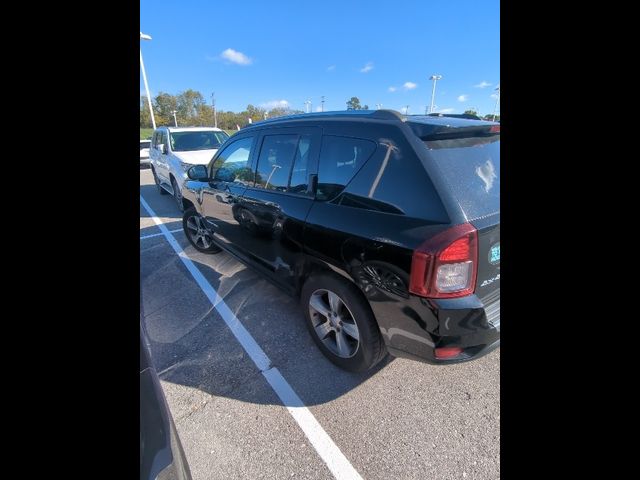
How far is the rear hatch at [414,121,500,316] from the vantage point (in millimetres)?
1728

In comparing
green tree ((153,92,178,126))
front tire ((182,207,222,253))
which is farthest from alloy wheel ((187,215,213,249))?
green tree ((153,92,178,126))

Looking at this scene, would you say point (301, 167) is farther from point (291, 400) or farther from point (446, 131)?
point (291, 400)

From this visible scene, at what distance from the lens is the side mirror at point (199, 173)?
4.01 metres

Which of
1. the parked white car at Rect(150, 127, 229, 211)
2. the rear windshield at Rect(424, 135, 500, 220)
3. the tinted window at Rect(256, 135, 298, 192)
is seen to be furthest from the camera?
the parked white car at Rect(150, 127, 229, 211)

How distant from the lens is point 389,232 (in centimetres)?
179

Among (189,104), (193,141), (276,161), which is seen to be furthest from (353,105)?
→ (189,104)

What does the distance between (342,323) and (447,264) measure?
Result: 0.99m

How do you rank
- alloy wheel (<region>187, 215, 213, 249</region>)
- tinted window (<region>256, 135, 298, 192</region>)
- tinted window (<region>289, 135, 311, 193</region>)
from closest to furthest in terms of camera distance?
tinted window (<region>289, 135, 311, 193</region>) → tinted window (<region>256, 135, 298, 192</region>) → alloy wheel (<region>187, 215, 213, 249</region>)

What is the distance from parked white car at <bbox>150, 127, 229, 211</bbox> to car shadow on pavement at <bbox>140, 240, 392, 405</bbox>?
11.4 feet

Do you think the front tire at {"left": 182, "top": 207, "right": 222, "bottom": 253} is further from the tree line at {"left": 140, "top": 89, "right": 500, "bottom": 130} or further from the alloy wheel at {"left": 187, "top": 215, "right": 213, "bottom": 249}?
the tree line at {"left": 140, "top": 89, "right": 500, "bottom": 130}

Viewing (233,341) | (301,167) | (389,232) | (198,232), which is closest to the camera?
(389,232)

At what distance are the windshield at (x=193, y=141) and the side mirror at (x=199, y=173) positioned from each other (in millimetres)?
3844
